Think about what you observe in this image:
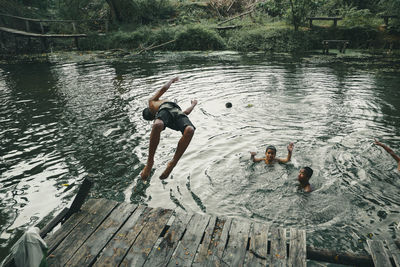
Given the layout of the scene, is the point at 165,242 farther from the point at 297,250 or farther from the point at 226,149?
the point at 226,149

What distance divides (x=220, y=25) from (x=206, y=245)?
32.6m

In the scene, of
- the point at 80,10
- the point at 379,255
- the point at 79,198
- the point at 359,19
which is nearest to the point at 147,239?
the point at 79,198

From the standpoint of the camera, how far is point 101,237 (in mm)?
4375

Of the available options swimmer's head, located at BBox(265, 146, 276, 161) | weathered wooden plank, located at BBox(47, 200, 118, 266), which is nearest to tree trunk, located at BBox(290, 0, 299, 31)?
swimmer's head, located at BBox(265, 146, 276, 161)

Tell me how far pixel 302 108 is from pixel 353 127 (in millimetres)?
2376

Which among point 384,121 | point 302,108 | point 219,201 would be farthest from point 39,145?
point 384,121

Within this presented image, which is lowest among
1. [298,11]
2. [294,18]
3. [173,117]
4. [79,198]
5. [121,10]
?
[79,198]

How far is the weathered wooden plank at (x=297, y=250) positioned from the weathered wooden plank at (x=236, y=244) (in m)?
0.65

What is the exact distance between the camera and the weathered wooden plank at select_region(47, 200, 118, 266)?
13.1 feet

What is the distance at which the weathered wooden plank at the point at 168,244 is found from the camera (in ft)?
12.9

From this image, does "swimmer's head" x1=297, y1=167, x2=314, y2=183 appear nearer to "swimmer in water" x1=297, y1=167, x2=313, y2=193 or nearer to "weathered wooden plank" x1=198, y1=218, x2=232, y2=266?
"swimmer in water" x1=297, y1=167, x2=313, y2=193

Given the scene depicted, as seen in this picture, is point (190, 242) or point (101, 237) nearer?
point (190, 242)

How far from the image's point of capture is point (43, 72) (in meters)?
20.0

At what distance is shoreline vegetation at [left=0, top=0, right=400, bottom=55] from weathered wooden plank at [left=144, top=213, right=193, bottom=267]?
2619cm
